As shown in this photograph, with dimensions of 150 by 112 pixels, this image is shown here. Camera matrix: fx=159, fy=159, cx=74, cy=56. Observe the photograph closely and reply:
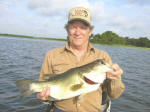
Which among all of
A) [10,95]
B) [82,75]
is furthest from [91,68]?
[10,95]

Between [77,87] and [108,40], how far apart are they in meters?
98.9

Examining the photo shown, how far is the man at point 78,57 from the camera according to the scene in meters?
3.69

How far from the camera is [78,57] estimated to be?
411cm

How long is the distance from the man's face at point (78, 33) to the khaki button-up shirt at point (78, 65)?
270 mm

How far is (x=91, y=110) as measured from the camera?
3.73 metres

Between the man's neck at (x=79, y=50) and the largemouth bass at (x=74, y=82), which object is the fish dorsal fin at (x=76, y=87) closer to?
the largemouth bass at (x=74, y=82)

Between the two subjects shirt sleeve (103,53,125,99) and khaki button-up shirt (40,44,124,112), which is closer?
shirt sleeve (103,53,125,99)

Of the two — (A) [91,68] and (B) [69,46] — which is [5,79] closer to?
(B) [69,46]

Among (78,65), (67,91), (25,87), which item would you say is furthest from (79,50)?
(25,87)

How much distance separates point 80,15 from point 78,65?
1.25 m

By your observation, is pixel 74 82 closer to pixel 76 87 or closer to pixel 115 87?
pixel 76 87

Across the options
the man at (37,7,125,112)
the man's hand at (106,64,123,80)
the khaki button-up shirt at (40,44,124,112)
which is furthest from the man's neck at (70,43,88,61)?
the man's hand at (106,64,123,80)

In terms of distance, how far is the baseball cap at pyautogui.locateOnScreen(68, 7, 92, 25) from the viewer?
396 centimetres

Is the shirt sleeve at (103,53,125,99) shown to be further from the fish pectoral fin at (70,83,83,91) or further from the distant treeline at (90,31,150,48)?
the distant treeline at (90,31,150,48)
